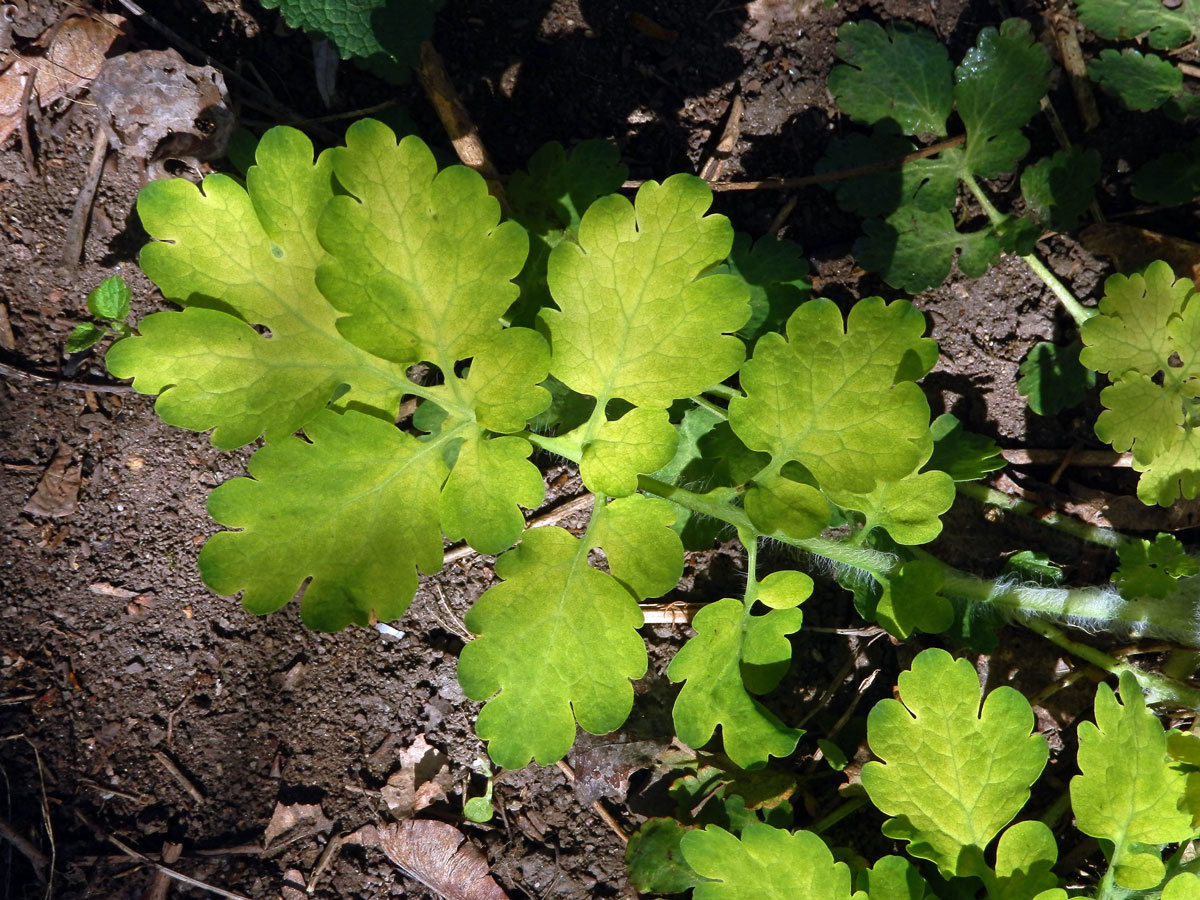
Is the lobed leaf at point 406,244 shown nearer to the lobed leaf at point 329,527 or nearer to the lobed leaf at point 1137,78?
the lobed leaf at point 329,527

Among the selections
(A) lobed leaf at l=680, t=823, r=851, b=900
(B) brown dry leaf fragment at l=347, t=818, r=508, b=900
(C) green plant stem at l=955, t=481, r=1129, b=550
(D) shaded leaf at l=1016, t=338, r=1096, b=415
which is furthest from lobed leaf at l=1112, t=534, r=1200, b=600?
(B) brown dry leaf fragment at l=347, t=818, r=508, b=900

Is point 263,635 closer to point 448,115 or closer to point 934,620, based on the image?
point 448,115

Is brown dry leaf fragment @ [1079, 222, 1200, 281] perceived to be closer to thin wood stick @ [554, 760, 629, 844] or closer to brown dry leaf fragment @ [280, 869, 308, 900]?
thin wood stick @ [554, 760, 629, 844]

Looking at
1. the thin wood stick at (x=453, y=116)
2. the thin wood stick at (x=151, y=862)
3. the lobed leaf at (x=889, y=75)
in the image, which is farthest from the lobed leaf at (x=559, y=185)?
the thin wood stick at (x=151, y=862)

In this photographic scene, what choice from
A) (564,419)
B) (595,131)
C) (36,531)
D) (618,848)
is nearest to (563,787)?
(618,848)

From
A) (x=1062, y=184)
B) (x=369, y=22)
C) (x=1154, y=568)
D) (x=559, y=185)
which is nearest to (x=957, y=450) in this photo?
(x=1154, y=568)

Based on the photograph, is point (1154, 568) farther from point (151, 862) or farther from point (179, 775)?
point (151, 862)
